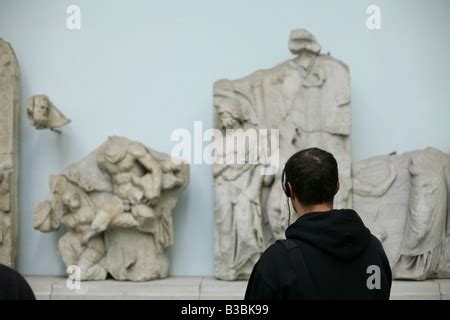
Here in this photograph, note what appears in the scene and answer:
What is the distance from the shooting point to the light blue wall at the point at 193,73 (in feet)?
28.2

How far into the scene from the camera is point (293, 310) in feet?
10.7

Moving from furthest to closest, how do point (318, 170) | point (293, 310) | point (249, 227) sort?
1. point (249, 227)
2. point (318, 170)
3. point (293, 310)

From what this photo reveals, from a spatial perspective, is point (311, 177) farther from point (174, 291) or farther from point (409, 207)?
point (409, 207)

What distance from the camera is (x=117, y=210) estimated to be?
25.0 ft

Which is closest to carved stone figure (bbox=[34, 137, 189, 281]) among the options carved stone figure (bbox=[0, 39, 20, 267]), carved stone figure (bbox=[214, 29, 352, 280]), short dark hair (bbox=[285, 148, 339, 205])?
carved stone figure (bbox=[0, 39, 20, 267])

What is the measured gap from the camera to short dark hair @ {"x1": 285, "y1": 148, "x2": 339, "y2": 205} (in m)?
3.52

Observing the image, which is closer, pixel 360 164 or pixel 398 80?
pixel 360 164

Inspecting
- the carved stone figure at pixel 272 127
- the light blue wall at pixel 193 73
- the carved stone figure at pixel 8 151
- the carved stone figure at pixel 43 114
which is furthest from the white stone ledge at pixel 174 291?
the carved stone figure at pixel 43 114

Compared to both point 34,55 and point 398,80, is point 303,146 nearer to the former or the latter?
point 398,80

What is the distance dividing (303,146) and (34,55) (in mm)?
3007

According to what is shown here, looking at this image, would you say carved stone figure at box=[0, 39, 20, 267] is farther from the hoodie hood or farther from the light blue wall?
the hoodie hood

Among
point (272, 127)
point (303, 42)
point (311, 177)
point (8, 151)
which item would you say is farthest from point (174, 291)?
point (311, 177)

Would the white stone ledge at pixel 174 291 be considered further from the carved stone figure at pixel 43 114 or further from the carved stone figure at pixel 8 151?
the carved stone figure at pixel 43 114

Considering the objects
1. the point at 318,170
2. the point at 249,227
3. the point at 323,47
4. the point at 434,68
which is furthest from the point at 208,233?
the point at 318,170
